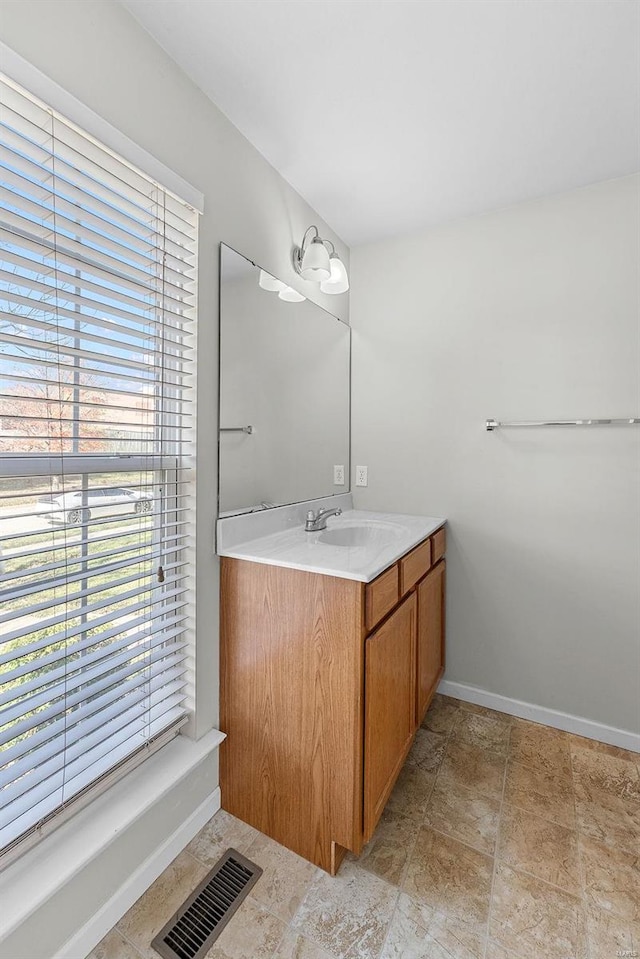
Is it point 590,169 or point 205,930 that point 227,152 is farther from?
point 205,930

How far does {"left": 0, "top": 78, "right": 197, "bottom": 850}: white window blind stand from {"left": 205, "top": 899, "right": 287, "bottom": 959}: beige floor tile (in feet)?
1.62

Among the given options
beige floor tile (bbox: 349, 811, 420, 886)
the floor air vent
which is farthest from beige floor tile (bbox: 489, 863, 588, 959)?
the floor air vent

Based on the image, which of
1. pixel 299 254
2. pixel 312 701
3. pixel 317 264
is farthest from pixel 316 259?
pixel 312 701

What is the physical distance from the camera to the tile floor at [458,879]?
1.08m

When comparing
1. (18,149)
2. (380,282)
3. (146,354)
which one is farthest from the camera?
(380,282)

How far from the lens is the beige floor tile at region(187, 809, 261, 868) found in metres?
1.33

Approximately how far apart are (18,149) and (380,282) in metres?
1.72

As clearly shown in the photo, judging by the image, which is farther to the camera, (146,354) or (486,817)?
(486,817)

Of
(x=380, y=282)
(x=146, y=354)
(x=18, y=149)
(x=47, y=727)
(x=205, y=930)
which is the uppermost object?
(x=380, y=282)

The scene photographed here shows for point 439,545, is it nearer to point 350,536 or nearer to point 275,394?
point 350,536

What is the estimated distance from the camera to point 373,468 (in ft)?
7.70

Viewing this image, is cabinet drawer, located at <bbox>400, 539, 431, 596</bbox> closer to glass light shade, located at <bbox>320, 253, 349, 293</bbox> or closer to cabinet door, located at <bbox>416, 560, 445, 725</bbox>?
cabinet door, located at <bbox>416, 560, 445, 725</bbox>

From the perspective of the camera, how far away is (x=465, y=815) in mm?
1464

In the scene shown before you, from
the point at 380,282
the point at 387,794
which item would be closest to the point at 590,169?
the point at 380,282
